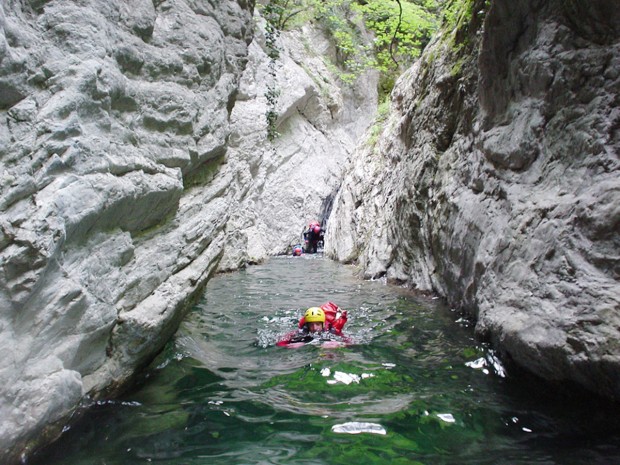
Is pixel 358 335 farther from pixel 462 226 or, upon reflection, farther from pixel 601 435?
pixel 601 435

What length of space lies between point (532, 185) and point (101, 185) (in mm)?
4413

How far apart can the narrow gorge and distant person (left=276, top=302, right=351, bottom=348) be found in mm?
1617

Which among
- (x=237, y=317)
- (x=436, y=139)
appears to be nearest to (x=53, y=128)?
(x=237, y=317)

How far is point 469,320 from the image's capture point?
650 cm

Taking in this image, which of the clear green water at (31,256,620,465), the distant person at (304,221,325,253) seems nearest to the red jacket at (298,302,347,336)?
the clear green water at (31,256,620,465)

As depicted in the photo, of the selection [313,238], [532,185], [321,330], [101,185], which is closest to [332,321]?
[321,330]

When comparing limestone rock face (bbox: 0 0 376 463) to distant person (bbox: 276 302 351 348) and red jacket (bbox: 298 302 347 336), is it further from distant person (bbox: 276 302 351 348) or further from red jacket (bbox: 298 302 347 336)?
red jacket (bbox: 298 302 347 336)

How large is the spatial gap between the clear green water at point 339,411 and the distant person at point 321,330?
22cm

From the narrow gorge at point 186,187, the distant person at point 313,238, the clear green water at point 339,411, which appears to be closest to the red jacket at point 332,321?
the clear green water at point 339,411

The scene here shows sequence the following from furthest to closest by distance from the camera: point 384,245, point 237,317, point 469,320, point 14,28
→ point 384,245 < point 237,317 < point 469,320 < point 14,28

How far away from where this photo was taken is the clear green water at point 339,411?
10.1 ft

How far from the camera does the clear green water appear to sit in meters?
3.09

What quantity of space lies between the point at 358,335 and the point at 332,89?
23.1m

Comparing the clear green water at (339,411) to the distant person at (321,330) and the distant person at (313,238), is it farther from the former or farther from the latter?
the distant person at (313,238)
